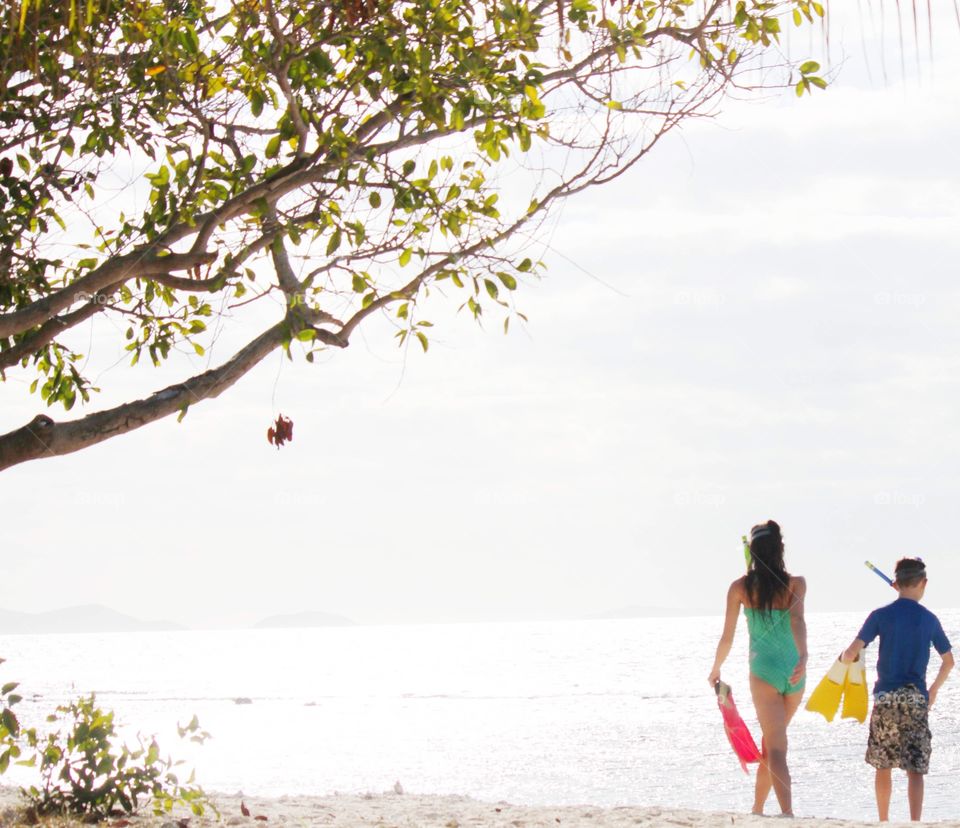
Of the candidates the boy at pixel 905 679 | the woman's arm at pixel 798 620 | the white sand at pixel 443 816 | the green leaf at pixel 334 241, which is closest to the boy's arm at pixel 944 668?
the boy at pixel 905 679

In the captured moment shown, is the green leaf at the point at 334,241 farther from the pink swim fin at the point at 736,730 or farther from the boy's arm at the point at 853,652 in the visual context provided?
the boy's arm at the point at 853,652

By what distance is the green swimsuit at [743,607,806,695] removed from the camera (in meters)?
6.91

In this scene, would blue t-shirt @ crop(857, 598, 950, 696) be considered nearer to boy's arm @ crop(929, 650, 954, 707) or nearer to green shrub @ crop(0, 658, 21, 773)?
boy's arm @ crop(929, 650, 954, 707)

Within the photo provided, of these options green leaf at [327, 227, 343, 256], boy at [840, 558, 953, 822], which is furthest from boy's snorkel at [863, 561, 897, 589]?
green leaf at [327, 227, 343, 256]

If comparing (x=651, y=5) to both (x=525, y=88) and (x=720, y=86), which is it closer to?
(x=720, y=86)

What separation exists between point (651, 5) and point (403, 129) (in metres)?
1.48

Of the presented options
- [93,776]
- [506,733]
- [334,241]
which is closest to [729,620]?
[334,241]

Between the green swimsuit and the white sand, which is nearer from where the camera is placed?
the white sand

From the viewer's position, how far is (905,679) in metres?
7.11

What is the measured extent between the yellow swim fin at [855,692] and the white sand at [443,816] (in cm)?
118

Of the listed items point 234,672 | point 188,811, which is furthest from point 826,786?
point 234,672

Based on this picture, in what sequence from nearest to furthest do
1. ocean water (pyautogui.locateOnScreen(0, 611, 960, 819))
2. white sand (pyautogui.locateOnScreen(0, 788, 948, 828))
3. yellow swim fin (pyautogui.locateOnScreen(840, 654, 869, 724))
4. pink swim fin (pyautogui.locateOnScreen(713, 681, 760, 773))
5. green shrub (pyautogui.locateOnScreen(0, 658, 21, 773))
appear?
1. green shrub (pyautogui.locateOnScreen(0, 658, 21, 773))
2. white sand (pyautogui.locateOnScreen(0, 788, 948, 828))
3. pink swim fin (pyautogui.locateOnScreen(713, 681, 760, 773))
4. yellow swim fin (pyautogui.locateOnScreen(840, 654, 869, 724))
5. ocean water (pyautogui.locateOnScreen(0, 611, 960, 819))

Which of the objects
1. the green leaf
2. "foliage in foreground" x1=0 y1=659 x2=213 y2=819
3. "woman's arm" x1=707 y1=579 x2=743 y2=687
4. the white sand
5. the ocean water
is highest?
the green leaf

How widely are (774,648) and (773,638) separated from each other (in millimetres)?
59
